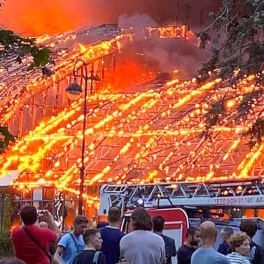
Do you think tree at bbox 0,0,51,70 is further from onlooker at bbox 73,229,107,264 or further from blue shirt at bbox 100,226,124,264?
blue shirt at bbox 100,226,124,264

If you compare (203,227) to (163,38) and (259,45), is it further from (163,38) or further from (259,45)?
(163,38)

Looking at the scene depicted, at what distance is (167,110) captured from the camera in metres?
32.8

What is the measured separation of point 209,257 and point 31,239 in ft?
6.58

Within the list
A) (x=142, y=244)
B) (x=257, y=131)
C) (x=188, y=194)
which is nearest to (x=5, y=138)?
(x=142, y=244)

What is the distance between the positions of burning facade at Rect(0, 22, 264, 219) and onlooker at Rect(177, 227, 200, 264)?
945 centimetres

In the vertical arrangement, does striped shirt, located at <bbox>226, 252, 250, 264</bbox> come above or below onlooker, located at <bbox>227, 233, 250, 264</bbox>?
below

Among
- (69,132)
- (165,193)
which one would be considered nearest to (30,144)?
(69,132)

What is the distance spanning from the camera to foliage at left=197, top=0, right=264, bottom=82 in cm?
1506

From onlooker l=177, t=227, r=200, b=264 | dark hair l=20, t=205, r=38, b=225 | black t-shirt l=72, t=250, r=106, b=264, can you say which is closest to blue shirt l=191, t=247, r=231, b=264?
black t-shirt l=72, t=250, r=106, b=264

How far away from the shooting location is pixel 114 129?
106 feet

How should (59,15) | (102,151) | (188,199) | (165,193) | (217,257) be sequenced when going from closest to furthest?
(217,257)
(188,199)
(165,193)
(102,151)
(59,15)

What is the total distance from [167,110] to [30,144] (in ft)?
20.8

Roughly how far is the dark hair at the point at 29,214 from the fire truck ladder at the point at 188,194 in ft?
27.4

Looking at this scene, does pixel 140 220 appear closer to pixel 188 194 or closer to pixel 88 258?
pixel 88 258
